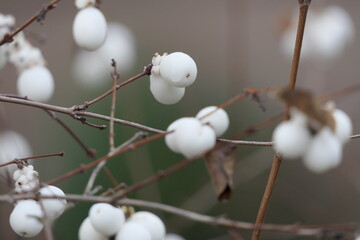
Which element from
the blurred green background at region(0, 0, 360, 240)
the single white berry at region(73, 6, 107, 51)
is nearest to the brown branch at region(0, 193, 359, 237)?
the single white berry at region(73, 6, 107, 51)

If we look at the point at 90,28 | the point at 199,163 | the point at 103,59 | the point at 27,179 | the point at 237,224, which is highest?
the point at 103,59

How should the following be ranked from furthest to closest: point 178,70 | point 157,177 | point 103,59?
point 103,59 < point 178,70 < point 157,177

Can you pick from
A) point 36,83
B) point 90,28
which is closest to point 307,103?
point 90,28

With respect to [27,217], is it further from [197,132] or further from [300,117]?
[300,117]

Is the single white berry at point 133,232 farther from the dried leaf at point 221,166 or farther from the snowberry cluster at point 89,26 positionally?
the snowberry cluster at point 89,26

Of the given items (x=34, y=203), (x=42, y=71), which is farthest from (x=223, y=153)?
(x=42, y=71)

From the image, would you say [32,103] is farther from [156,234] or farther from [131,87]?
[131,87]
